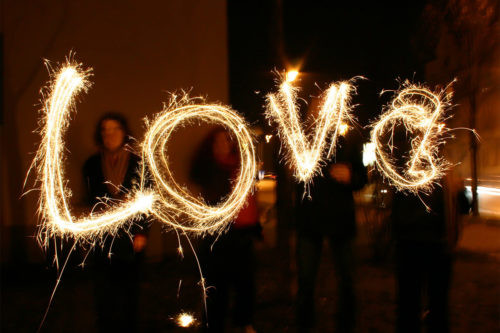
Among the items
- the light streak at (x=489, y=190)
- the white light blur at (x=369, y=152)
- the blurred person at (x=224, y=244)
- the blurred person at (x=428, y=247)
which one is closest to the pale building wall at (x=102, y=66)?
the blurred person at (x=224, y=244)

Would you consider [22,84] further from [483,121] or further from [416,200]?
[483,121]

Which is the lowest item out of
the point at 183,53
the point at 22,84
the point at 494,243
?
the point at 494,243

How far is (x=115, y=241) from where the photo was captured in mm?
3010

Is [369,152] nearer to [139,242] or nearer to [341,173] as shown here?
[341,173]

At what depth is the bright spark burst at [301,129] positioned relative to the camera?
10.8 feet

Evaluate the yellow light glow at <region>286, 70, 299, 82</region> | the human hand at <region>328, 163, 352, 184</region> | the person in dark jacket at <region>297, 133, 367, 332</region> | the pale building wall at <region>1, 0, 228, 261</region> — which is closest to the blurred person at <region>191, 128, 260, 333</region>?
the person in dark jacket at <region>297, 133, 367, 332</region>

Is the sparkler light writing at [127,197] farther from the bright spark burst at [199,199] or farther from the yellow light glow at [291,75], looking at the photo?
the yellow light glow at [291,75]

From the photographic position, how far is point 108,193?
3.07 m

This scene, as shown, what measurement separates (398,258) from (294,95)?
1738 mm

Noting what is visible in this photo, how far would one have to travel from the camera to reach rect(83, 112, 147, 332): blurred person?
302 cm

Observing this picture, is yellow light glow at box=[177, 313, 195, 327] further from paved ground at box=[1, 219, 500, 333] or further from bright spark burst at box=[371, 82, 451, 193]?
bright spark burst at box=[371, 82, 451, 193]

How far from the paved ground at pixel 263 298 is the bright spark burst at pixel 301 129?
1279 millimetres

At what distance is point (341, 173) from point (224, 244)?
1.08m

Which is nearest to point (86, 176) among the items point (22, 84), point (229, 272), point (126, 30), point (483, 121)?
point (229, 272)
